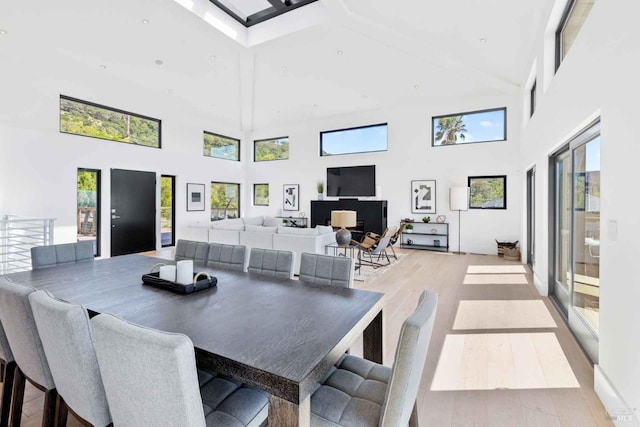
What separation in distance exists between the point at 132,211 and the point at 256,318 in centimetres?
717

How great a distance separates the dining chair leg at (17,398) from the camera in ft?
5.41

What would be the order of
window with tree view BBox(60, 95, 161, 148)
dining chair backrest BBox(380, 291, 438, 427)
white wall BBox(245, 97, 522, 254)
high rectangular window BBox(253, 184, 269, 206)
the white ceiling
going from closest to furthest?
dining chair backrest BBox(380, 291, 438, 427)
the white ceiling
window with tree view BBox(60, 95, 161, 148)
white wall BBox(245, 97, 522, 254)
high rectangular window BBox(253, 184, 269, 206)

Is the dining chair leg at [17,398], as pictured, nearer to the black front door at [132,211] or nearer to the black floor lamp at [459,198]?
the black front door at [132,211]

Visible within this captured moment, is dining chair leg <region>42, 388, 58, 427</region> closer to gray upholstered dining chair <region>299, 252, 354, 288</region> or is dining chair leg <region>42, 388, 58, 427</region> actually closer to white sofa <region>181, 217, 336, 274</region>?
gray upholstered dining chair <region>299, 252, 354, 288</region>

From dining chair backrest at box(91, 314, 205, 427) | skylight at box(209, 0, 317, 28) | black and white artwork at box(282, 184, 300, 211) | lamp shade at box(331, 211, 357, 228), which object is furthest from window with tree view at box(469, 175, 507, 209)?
dining chair backrest at box(91, 314, 205, 427)

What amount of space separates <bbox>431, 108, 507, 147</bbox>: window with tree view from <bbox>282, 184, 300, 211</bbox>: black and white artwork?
13.4 feet

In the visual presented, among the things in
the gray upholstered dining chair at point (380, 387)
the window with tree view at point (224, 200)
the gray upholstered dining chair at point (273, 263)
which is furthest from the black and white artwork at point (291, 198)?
the gray upholstered dining chair at point (380, 387)

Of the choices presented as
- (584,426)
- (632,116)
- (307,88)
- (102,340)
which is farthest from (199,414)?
(307,88)

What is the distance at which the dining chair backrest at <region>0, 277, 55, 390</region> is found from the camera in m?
1.37

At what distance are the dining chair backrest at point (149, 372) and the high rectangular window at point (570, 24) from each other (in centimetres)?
403

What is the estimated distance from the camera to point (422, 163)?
8.12 m

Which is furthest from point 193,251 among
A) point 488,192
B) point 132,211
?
point 488,192

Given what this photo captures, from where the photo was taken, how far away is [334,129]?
938cm

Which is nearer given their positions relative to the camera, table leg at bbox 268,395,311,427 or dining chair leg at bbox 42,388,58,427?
table leg at bbox 268,395,311,427
